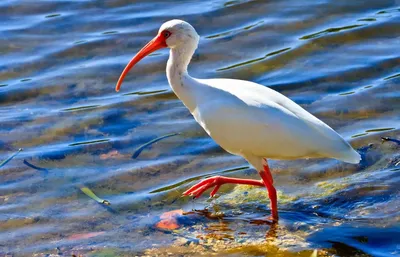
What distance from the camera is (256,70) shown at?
9.82m

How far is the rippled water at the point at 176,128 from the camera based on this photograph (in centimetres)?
654

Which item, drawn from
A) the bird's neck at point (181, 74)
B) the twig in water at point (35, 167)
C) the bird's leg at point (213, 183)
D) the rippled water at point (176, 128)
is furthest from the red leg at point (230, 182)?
the twig in water at point (35, 167)

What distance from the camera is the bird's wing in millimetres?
6621

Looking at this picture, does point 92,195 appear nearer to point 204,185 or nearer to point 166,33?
point 204,185

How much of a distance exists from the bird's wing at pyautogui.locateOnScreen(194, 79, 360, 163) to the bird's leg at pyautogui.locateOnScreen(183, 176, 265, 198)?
0.39 m

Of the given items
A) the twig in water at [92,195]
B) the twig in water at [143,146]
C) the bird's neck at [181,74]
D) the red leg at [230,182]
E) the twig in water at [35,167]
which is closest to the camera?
the red leg at [230,182]

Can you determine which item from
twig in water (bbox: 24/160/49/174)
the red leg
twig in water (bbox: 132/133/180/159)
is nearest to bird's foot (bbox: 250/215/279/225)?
the red leg

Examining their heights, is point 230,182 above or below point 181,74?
below

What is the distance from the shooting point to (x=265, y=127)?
663 cm

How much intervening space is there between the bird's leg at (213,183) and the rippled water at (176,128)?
0.12 m

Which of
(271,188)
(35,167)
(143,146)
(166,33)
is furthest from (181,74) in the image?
(35,167)

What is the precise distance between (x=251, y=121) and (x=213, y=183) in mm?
758

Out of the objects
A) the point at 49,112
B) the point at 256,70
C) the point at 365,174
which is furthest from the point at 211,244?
the point at 256,70

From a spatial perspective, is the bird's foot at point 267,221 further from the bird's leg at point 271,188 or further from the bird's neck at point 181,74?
the bird's neck at point 181,74
